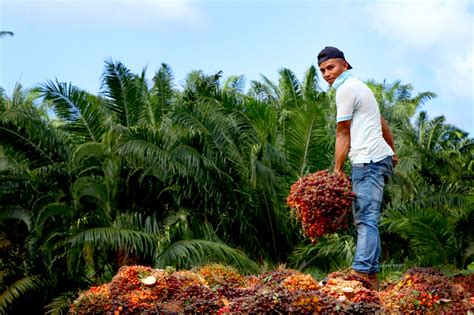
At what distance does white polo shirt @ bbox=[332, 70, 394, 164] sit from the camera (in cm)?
609

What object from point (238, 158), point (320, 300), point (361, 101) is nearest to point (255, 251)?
point (238, 158)

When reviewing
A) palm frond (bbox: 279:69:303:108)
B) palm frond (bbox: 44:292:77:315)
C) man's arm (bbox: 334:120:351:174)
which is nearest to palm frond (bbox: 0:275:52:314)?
palm frond (bbox: 44:292:77:315)

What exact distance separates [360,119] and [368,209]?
2.58 ft

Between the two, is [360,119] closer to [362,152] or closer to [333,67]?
[362,152]

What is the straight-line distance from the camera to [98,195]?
Answer: 46.3 ft

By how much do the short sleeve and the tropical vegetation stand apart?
220 inches

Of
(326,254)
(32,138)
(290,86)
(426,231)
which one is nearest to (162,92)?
(32,138)

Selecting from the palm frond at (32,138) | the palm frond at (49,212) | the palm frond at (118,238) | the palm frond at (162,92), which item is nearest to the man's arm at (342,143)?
the palm frond at (118,238)

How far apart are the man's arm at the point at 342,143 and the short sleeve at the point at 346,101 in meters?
0.05

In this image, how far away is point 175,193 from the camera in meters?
14.4

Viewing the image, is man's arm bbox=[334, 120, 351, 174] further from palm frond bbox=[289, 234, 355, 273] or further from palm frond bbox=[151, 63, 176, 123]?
palm frond bbox=[151, 63, 176, 123]

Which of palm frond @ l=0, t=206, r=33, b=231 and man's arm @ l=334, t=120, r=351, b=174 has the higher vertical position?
man's arm @ l=334, t=120, r=351, b=174

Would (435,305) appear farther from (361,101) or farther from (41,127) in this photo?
(41,127)

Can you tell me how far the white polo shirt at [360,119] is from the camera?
20.0ft
